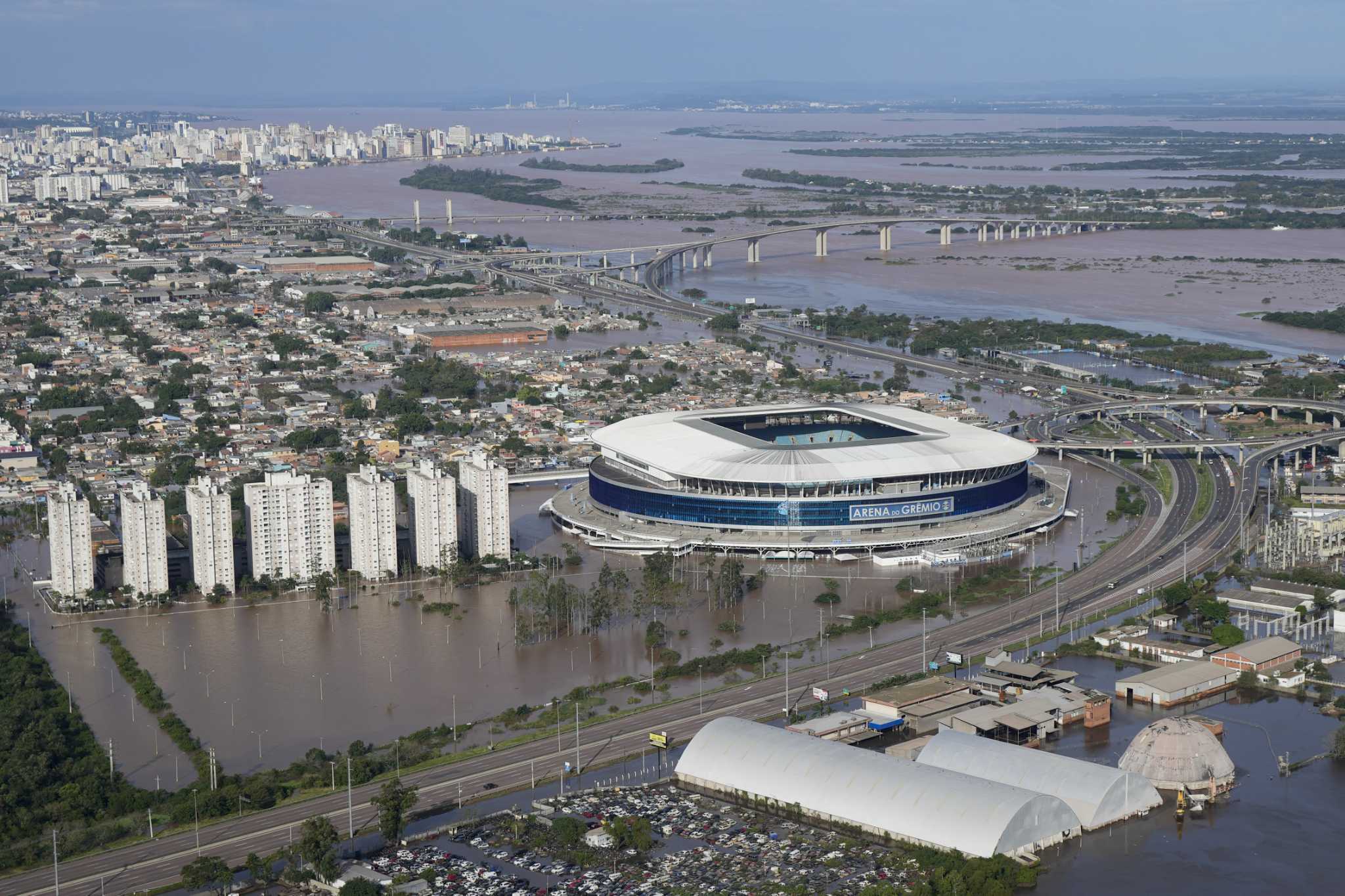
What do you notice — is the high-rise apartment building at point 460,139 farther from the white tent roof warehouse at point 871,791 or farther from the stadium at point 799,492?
the white tent roof warehouse at point 871,791

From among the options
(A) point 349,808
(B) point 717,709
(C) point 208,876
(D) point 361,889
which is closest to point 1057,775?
(B) point 717,709

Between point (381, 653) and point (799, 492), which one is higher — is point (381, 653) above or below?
below

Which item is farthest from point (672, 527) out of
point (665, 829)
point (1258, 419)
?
point (1258, 419)

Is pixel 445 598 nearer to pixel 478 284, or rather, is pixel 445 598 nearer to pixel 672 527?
pixel 672 527

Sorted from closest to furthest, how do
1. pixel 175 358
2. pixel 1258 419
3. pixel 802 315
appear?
pixel 1258 419, pixel 175 358, pixel 802 315

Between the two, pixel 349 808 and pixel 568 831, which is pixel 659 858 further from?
pixel 349 808

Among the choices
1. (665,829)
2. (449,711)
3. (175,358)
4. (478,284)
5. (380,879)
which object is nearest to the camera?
(380,879)
